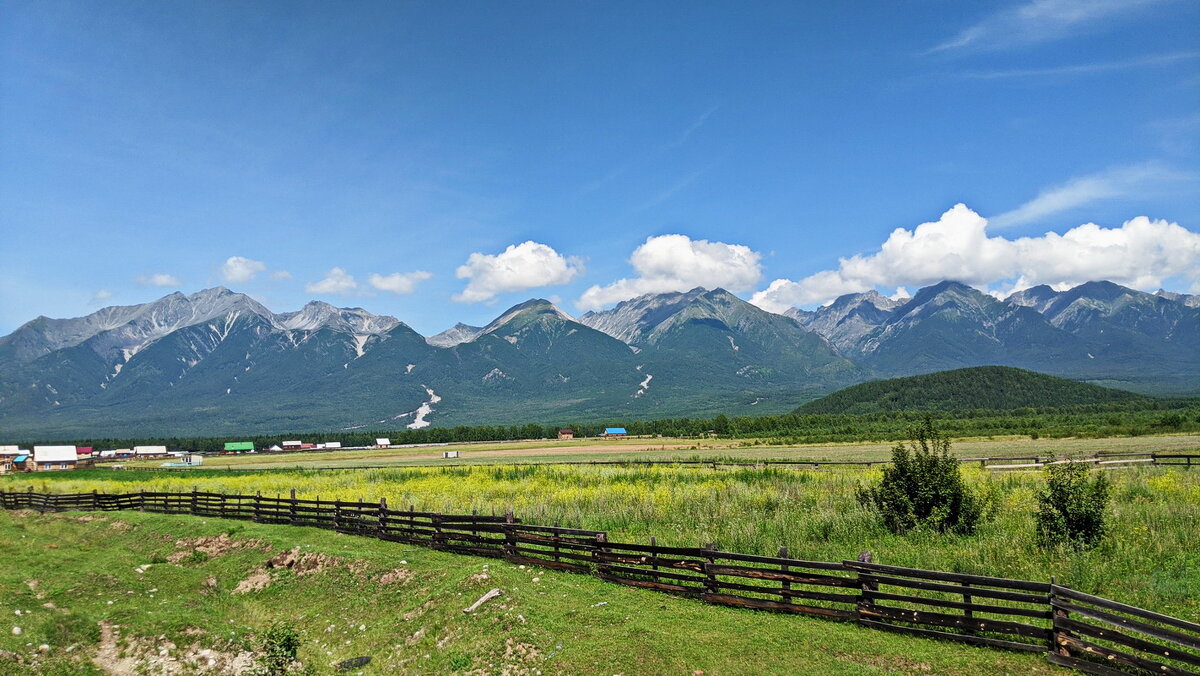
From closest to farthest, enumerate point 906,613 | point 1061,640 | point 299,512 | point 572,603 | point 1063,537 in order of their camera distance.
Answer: point 1061,640
point 906,613
point 572,603
point 1063,537
point 299,512

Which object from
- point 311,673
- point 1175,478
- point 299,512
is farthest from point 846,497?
point 299,512

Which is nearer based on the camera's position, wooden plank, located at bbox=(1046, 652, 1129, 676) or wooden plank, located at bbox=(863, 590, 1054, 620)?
wooden plank, located at bbox=(1046, 652, 1129, 676)

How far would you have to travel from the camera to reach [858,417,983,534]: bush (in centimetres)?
2164

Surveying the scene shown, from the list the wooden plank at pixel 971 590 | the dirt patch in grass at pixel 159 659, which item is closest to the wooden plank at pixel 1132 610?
the wooden plank at pixel 971 590

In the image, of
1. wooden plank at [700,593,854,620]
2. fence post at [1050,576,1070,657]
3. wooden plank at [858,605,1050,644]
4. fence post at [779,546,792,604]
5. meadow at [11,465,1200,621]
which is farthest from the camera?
meadow at [11,465,1200,621]

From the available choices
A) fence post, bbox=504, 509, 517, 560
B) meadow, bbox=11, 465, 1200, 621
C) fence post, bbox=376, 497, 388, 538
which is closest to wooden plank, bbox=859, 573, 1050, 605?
meadow, bbox=11, 465, 1200, 621

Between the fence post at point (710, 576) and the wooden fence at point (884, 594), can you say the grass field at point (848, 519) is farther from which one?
the fence post at point (710, 576)

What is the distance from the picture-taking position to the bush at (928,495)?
71.0 feet

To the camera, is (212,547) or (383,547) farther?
(212,547)

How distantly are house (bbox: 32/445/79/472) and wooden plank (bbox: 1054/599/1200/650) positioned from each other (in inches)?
5657

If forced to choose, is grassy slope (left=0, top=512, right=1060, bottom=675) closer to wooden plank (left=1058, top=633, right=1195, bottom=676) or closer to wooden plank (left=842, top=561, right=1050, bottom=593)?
wooden plank (left=1058, top=633, right=1195, bottom=676)

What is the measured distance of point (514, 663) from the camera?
1373 centimetres

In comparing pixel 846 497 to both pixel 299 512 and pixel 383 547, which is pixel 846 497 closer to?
pixel 383 547

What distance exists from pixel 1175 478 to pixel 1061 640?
2588 centimetres
